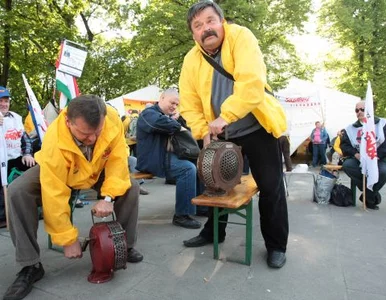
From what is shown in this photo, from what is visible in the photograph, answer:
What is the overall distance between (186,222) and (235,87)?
190 centimetres

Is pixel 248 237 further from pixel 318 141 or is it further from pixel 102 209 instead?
pixel 318 141

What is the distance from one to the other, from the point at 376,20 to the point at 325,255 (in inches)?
666

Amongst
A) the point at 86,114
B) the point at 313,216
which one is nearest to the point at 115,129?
the point at 86,114

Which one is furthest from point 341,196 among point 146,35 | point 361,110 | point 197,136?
point 146,35

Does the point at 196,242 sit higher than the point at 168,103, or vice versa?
the point at 168,103

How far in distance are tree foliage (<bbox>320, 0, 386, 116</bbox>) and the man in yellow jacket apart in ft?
52.5

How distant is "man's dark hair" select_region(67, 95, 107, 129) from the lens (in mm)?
2312

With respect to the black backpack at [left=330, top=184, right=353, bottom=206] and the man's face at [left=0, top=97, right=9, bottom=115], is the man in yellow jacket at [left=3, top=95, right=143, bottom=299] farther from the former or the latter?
the black backpack at [left=330, top=184, right=353, bottom=206]

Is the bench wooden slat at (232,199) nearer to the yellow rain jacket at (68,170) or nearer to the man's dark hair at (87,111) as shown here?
the yellow rain jacket at (68,170)

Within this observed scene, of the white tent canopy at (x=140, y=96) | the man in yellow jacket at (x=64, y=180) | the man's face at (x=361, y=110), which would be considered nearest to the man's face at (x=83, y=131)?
the man in yellow jacket at (x=64, y=180)

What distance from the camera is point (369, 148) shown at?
Result: 15.9 feet

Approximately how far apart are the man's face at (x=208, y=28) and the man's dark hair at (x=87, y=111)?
922 mm

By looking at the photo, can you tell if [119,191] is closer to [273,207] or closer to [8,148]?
[273,207]

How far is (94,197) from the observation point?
568 cm
